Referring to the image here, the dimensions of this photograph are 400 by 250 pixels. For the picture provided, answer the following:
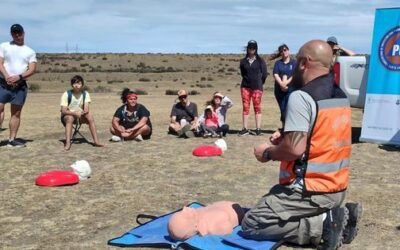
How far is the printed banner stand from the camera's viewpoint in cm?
916

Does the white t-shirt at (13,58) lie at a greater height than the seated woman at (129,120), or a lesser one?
greater

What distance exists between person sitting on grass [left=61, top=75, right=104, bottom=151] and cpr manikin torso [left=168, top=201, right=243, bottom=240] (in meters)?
4.95

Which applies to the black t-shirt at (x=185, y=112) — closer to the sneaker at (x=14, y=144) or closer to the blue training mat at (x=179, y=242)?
the sneaker at (x=14, y=144)

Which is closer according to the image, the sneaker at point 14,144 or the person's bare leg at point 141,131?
the sneaker at point 14,144

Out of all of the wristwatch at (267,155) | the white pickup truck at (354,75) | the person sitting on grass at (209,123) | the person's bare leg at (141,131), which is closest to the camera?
the wristwatch at (267,155)

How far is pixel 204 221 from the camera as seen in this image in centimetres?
500

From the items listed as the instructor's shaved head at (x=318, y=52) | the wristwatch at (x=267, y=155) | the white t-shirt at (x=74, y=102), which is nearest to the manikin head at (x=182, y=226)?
the wristwatch at (x=267, y=155)

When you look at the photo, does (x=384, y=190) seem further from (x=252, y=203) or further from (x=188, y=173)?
(x=188, y=173)

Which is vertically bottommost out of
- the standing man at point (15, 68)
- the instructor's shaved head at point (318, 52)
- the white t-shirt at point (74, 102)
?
the white t-shirt at point (74, 102)

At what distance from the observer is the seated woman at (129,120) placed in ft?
34.2

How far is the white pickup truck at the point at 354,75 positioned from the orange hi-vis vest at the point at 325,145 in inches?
235

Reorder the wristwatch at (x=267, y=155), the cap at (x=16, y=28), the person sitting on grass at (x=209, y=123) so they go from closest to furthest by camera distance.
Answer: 1. the wristwatch at (x=267, y=155)
2. the cap at (x=16, y=28)
3. the person sitting on grass at (x=209, y=123)

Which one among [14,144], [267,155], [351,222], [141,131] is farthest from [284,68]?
[267,155]

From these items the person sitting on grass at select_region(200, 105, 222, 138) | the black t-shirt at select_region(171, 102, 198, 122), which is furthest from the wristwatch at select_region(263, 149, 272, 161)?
the black t-shirt at select_region(171, 102, 198, 122)
